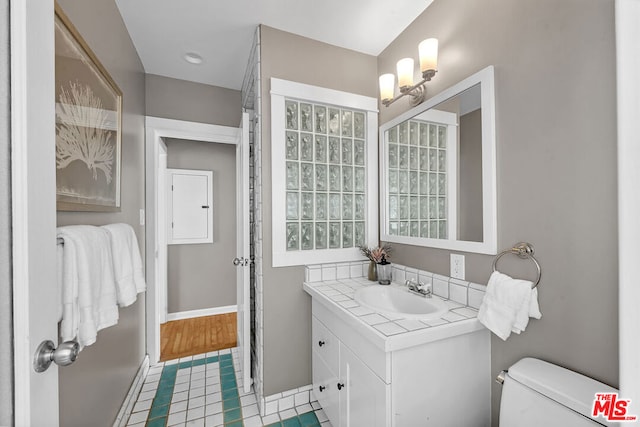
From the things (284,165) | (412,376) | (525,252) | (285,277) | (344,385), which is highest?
(284,165)

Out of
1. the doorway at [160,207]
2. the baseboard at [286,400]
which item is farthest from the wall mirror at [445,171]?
the baseboard at [286,400]

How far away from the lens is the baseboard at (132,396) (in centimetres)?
160

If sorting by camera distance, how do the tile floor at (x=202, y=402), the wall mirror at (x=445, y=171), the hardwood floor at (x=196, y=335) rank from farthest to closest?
the hardwood floor at (x=196, y=335), the tile floor at (x=202, y=402), the wall mirror at (x=445, y=171)

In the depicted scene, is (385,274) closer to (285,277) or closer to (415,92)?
(285,277)

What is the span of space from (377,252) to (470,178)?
759mm

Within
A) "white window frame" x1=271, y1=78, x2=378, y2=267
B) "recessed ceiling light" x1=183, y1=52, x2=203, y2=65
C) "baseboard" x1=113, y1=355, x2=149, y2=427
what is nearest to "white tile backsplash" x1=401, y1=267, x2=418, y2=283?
"white window frame" x1=271, y1=78, x2=378, y2=267

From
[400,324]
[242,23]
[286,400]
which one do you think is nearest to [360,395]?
[400,324]

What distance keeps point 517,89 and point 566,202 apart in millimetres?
509

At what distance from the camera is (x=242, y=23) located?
5.68 feet

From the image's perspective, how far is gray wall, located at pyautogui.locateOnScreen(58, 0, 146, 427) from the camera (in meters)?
1.11

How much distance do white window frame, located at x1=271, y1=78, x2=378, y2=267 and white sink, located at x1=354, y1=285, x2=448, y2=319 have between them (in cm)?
37

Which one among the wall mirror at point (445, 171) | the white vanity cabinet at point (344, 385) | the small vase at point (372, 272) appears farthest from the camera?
the small vase at point (372, 272)

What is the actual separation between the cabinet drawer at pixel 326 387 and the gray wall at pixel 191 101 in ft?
7.09

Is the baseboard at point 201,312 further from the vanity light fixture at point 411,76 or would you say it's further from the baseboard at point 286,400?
the vanity light fixture at point 411,76
